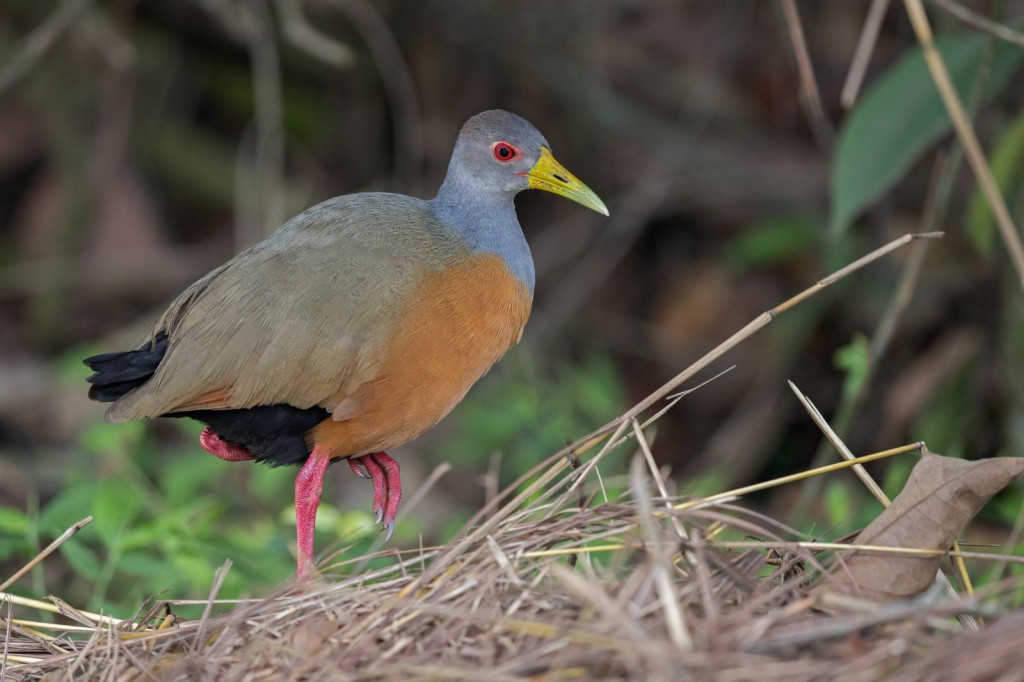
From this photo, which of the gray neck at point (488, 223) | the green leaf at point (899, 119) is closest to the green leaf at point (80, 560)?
the gray neck at point (488, 223)

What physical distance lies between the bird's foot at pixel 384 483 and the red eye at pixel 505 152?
3.33 ft

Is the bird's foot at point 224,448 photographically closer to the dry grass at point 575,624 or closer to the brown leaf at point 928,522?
the dry grass at point 575,624

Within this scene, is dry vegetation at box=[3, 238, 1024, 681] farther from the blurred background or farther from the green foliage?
the blurred background

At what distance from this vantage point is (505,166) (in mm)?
3957

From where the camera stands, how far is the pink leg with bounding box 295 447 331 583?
3701 mm

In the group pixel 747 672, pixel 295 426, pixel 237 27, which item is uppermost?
pixel 237 27

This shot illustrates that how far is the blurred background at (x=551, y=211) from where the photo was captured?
5812 mm

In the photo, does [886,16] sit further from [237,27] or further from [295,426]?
[295,426]

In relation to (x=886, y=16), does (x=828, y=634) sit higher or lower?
lower

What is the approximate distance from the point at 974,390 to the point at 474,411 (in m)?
2.33

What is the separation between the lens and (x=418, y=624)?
8.21 feet

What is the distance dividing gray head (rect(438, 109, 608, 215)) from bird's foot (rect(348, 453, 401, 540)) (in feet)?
2.89

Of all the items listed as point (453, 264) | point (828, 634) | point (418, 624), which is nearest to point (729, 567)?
point (828, 634)

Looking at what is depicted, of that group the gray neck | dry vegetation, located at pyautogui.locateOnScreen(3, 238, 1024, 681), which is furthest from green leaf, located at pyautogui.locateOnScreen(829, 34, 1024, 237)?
dry vegetation, located at pyautogui.locateOnScreen(3, 238, 1024, 681)
